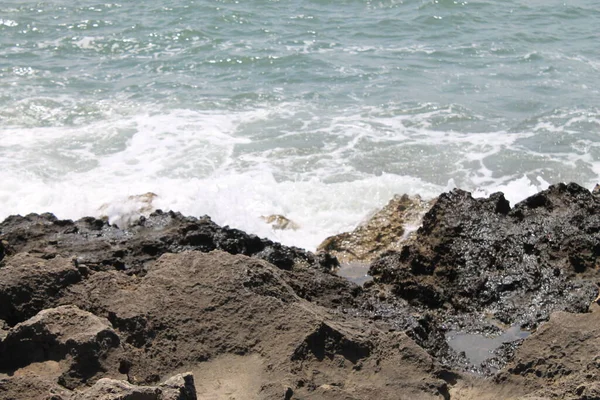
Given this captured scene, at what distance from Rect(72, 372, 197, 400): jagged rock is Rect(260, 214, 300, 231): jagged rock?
4807 mm

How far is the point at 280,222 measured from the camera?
8.27 metres

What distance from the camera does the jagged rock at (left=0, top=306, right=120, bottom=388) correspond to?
3705 mm

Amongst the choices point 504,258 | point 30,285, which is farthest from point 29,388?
point 504,258

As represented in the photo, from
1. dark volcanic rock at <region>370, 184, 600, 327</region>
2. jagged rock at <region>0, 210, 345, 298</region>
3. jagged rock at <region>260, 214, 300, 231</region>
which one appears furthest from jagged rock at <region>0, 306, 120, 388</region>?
jagged rock at <region>260, 214, 300, 231</region>

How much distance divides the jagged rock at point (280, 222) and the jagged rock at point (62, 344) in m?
4.41

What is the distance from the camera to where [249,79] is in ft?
46.4

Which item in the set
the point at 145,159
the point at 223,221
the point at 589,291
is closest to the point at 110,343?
the point at 589,291

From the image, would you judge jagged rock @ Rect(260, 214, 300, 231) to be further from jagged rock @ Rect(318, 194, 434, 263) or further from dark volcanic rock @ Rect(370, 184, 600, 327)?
dark volcanic rock @ Rect(370, 184, 600, 327)

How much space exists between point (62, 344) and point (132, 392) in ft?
2.11

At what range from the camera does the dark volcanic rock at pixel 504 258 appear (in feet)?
18.0

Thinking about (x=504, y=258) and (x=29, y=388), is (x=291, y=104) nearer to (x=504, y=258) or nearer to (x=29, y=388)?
(x=504, y=258)

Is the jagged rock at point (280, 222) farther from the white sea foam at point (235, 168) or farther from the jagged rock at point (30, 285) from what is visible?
the jagged rock at point (30, 285)

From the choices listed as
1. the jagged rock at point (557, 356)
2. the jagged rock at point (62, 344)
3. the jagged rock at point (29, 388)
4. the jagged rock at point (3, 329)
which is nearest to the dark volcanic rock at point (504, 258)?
the jagged rock at point (557, 356)

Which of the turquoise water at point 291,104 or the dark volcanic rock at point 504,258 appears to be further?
the turquoise water at point 291,104
